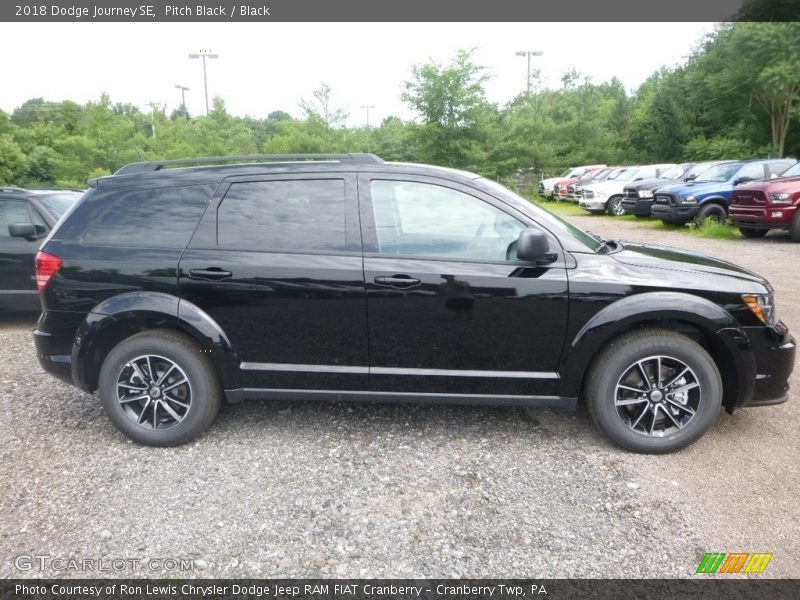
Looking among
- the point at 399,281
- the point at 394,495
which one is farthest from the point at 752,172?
the point at 394,495

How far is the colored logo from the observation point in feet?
8.38

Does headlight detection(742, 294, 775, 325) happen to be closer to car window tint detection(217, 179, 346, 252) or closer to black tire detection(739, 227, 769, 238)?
car window tint detection(217, 179, 346, 252)

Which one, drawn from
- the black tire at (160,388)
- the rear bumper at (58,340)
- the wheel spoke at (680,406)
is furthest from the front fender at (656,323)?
the rear bumper at (58,340)

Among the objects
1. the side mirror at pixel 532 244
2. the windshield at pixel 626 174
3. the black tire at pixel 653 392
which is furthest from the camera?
the windshield at pixel 626 174

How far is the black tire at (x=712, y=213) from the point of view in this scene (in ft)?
45.9

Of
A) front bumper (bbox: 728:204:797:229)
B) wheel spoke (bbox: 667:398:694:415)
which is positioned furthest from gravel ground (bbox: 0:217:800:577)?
front bumper (bbox: 728:204:797:229)

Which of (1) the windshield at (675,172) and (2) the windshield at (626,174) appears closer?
(1) the windshield at (675,172)

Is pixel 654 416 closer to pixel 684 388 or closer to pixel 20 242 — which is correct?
pixel 684 388

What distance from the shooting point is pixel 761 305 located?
3.47 metres

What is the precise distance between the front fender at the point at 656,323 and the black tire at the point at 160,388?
228cm

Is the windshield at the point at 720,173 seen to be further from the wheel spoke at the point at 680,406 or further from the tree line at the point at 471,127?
the wheel spoke at the point at 680,406

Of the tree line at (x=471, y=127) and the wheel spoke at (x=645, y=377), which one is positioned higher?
the tree line at (x=471, y=127)

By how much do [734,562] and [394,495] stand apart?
5.37ft

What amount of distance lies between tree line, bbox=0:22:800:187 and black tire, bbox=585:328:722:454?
20.5 metres
